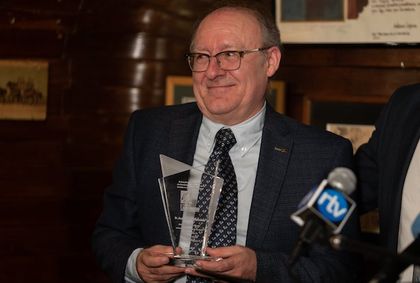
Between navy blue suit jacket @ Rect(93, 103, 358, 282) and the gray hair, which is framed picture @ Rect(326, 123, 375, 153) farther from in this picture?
the gray hair

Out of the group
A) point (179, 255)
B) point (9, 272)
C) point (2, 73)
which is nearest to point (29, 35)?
point (2, 73)

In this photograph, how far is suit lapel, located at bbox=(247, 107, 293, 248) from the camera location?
2.41 metres

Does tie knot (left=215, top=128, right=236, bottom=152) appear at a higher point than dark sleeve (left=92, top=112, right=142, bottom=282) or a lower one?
higher

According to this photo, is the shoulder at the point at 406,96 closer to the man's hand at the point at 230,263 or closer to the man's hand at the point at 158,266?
the man's hand at the point at 230,263

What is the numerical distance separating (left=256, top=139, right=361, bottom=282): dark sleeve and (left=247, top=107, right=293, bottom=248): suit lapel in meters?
0.10

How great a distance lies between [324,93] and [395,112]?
1018 mm

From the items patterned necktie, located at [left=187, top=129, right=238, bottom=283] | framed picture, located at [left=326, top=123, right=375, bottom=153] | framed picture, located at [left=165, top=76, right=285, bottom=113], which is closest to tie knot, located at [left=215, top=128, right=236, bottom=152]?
patterned necktie, located at [left=187, top=129, right=238, bottom=283]

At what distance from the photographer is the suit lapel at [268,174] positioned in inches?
94.7

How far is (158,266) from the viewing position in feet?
7.16

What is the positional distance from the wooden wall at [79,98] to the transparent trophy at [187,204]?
1.29 m

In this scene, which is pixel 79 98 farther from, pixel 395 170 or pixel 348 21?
pixel 395 170

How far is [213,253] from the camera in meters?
2.10

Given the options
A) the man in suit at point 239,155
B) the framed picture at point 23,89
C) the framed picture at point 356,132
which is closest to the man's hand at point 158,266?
the man in suit at point 239,155

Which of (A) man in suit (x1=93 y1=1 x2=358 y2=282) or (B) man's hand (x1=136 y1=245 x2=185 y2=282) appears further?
(A) man in suit (x1=93 y1=1 x2=358 y2=282)
